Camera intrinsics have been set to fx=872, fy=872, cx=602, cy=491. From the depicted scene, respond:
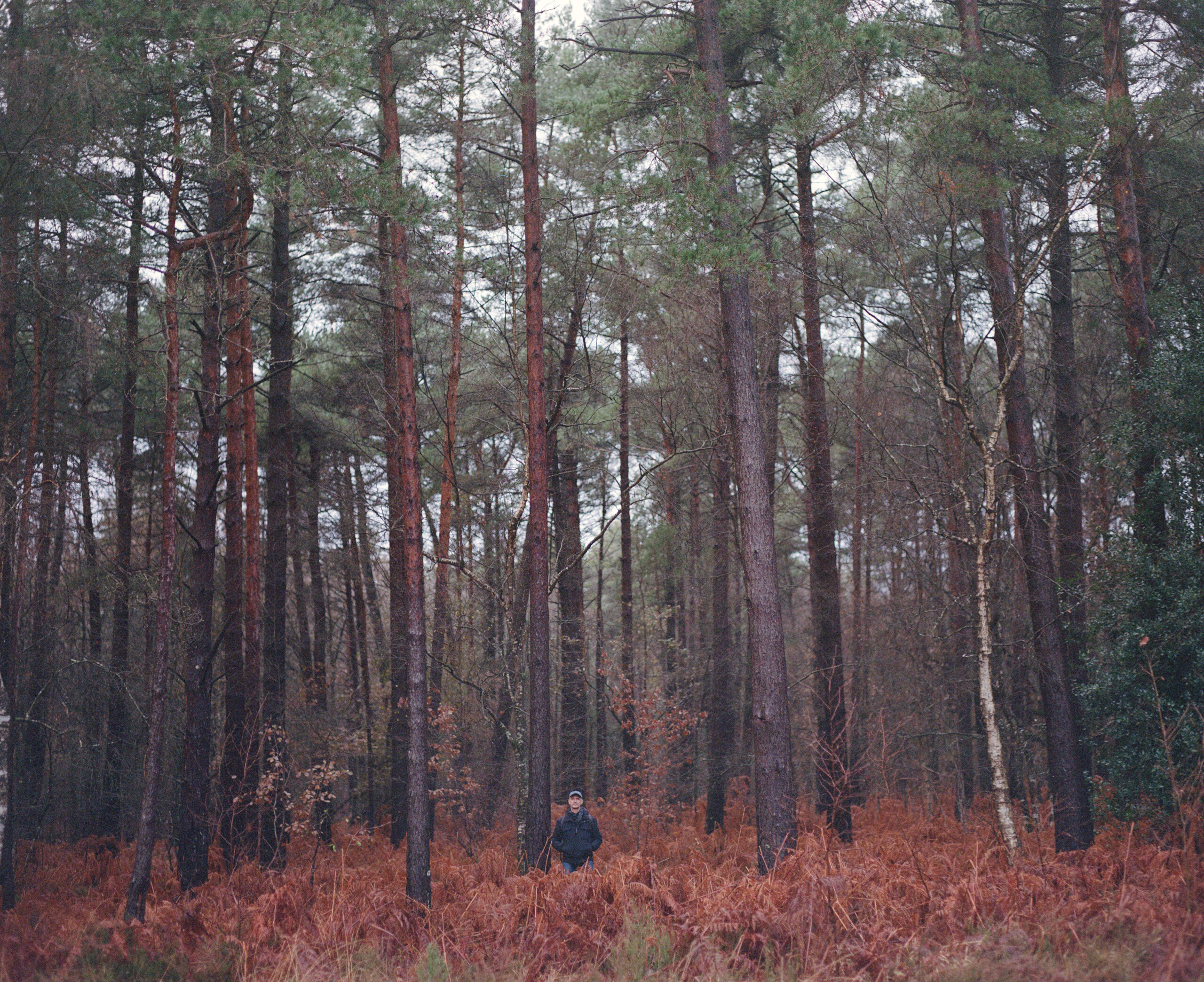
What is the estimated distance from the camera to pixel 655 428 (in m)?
18.5

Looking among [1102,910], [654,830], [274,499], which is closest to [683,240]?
[1102,910]

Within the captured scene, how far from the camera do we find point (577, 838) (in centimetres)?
876

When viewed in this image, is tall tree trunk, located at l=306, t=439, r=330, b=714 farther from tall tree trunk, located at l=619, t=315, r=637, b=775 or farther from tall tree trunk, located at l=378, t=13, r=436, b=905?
tall tree trunk, located at l=378, t=13, r=436, b=905

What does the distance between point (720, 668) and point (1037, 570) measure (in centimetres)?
644

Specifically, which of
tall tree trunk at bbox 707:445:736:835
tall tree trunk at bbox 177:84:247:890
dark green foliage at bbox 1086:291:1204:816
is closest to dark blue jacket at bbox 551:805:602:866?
tall tree trunk at bbox 177:84:247:890

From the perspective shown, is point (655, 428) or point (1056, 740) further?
point (655, 428)

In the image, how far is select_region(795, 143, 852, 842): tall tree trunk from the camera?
1250cm

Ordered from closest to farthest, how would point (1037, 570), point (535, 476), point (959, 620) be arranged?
point (1037, 570), point (535, 476), point (959, 620)

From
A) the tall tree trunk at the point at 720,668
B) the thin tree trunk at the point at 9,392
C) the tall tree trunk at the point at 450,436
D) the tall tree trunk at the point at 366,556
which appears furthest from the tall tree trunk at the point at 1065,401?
the thin tree trunk at the point at 9,392

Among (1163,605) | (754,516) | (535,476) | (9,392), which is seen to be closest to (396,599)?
(535,476)

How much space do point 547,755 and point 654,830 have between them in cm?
639

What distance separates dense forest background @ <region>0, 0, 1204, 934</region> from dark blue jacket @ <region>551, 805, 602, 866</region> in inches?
33.7

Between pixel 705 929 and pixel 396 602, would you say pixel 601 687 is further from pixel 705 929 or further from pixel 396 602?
pixel 705 929

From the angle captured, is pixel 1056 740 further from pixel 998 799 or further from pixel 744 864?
pixel 744 864
